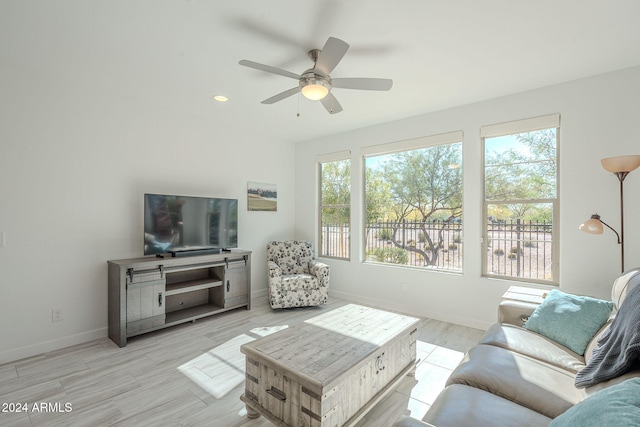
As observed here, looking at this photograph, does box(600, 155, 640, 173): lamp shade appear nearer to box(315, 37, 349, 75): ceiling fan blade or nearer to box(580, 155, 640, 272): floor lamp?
box(580, 155, 640, 272): floor lamp

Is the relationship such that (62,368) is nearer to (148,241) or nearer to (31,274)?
(31,274)

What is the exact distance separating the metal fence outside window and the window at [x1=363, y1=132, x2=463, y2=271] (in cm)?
1

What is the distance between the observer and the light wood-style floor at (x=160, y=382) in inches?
74.6

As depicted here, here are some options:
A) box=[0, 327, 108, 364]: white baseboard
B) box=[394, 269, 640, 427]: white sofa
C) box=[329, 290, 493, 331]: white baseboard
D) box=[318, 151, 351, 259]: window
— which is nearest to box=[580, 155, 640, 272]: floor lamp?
box=[394, 269, 640, 427]: white sofa

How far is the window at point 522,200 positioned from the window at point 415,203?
348 mm

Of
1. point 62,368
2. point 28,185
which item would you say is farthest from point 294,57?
point 62,368

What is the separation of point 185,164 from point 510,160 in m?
4.03

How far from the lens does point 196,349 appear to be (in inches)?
112

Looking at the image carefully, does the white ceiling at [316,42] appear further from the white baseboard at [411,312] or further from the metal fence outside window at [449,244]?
the white baseboard at [411,312]

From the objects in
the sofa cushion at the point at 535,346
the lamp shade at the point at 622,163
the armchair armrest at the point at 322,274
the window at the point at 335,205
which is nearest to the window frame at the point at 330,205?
the window at the point at 335,205

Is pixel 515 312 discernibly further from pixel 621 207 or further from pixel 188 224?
pixel 188 224

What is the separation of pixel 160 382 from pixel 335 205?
3.31 meters

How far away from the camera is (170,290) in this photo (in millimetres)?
3316

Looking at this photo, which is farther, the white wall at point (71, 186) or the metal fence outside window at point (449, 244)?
the metal fence outside window at point (449, 244)
